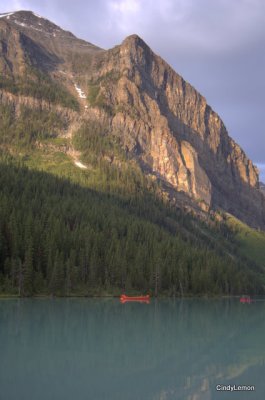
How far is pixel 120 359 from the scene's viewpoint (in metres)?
41.1

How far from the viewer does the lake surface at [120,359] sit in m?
30.8

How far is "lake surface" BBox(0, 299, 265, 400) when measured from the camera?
30781 mm

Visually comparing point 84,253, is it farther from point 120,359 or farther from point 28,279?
point 120,359

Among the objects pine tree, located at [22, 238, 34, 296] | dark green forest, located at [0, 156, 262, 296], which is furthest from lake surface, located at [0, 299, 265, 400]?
dark green forest, located at [0, 156, 262, 296]

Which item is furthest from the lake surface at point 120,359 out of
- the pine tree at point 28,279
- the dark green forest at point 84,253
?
the dark green forest at point 84,253

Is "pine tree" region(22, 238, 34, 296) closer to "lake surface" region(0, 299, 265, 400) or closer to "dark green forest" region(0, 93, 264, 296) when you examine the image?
"dark green forest" region(0, 93, 264, 296)

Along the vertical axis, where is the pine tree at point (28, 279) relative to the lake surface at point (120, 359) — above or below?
above

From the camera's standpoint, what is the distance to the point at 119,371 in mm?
36469

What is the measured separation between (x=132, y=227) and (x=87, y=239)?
128 ft

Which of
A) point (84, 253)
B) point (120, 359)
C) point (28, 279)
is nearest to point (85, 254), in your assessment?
point (84, 253)

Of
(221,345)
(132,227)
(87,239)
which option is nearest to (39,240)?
(87,239)

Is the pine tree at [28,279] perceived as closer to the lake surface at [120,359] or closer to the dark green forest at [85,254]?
the dark green forest at [85,254]

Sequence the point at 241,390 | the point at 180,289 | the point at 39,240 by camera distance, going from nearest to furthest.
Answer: the point at 241,390 → the point at 39,240 → the point at 180,289

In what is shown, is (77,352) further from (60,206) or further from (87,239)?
(60,206)
